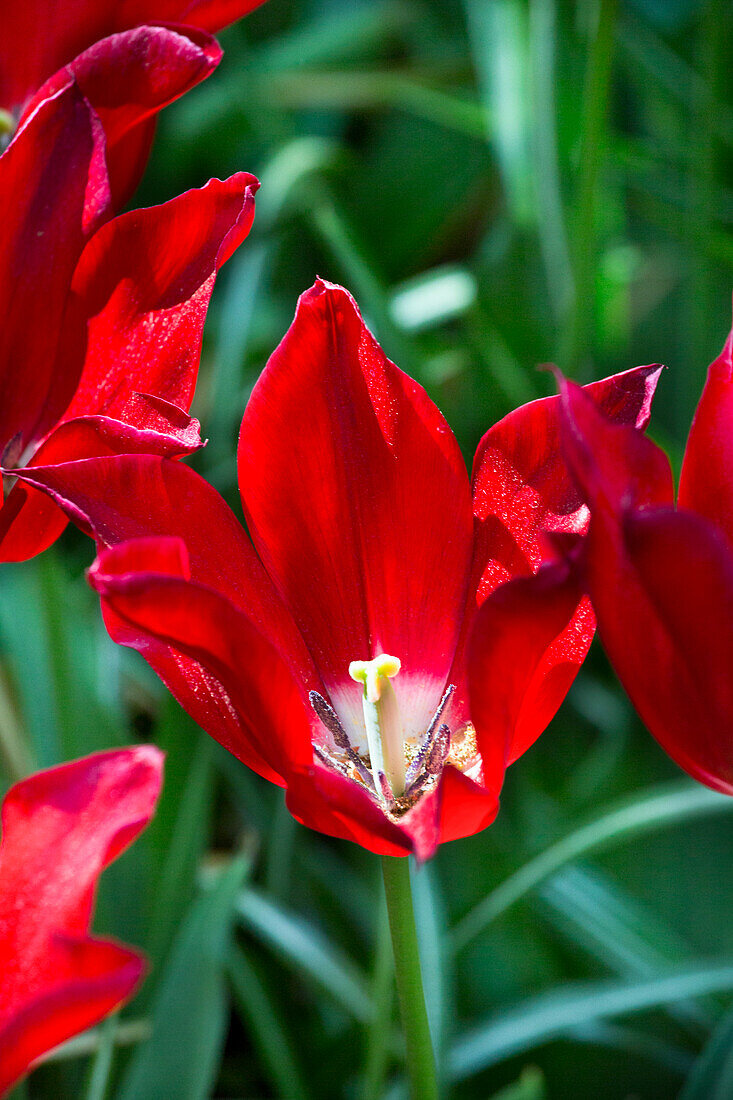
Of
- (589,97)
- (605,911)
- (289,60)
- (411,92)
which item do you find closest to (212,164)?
(289,60)

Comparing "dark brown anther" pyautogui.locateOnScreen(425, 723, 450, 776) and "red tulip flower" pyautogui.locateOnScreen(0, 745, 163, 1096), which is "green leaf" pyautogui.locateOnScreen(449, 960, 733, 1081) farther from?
"red tulip flower" pyautogui.locateOnScreen(0, 745, 163, 1096)

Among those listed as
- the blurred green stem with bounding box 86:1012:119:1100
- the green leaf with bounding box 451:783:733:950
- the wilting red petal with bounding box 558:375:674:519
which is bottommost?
the green leaf with bounding box 451:783:733:950

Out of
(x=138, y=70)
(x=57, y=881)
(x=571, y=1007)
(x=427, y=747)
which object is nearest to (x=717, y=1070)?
(x=571, y=1007)

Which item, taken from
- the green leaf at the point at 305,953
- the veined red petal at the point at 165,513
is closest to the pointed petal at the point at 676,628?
the veined red petal at the point at 165,513

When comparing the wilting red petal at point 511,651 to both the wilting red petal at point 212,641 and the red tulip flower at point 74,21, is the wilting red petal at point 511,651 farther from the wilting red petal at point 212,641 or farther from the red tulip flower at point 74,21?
the red tulip flower at point 74,21

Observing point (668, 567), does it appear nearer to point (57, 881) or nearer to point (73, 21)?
point (57, 881)

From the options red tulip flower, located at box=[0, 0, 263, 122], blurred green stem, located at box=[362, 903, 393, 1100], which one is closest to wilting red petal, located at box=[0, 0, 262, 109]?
red tulip flower, located at box=[0, 0, 263, 122]

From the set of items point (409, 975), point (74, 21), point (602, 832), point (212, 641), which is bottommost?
point (602, 832)
